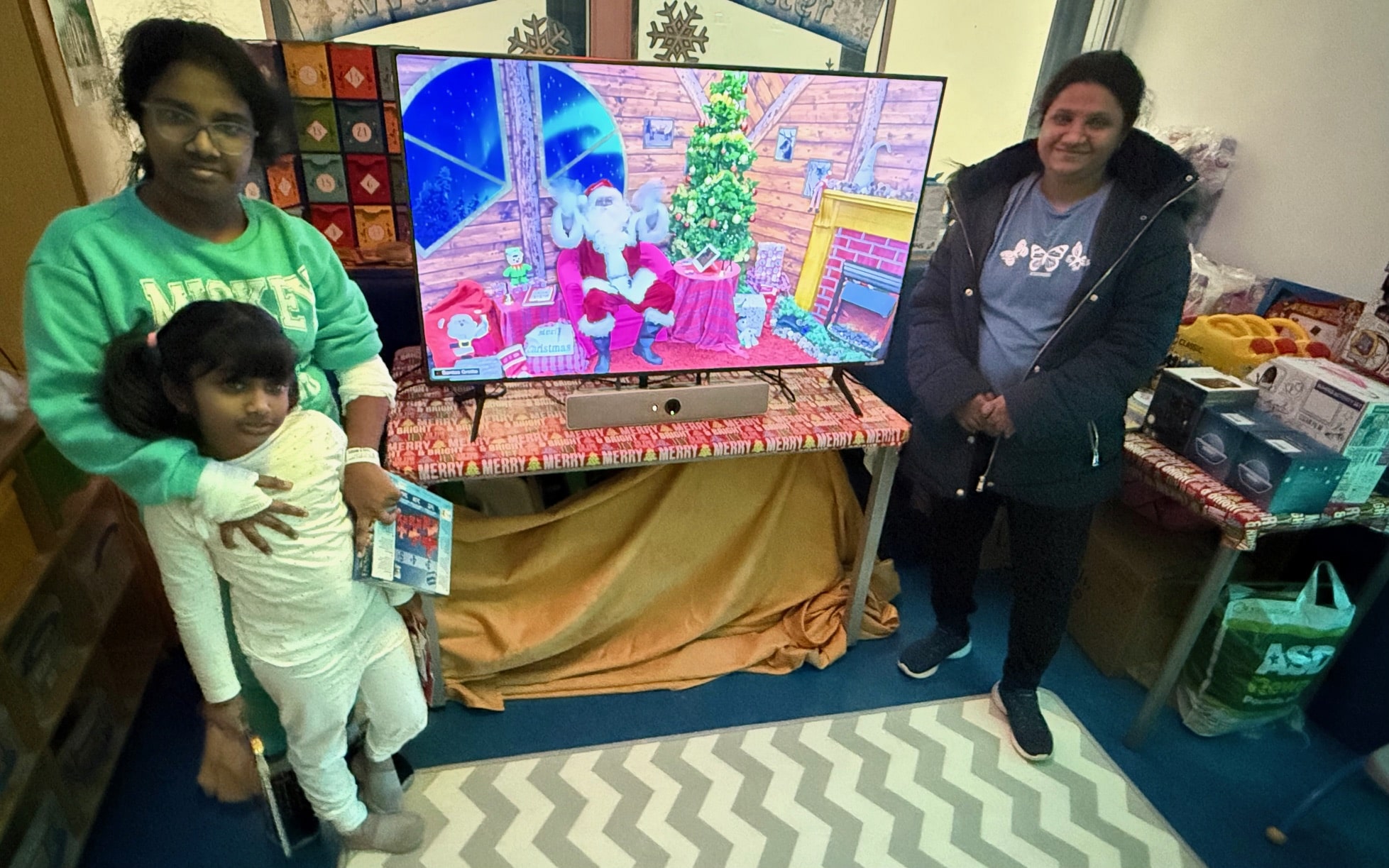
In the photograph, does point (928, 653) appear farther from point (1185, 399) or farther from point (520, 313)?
point (520, 313)

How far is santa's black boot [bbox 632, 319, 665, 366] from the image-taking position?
5.51 feet

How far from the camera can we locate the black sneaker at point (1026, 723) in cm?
182

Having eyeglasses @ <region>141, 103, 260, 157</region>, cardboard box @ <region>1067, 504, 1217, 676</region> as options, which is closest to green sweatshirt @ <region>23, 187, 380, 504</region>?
eyeglasses @ <region>141, 103, 260, 157</region>

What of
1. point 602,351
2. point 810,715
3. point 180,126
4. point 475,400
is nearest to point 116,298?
point 180,126

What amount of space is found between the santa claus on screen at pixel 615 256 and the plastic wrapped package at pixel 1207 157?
5.54 feet

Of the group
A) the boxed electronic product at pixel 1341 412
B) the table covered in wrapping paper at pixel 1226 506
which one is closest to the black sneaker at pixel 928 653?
the table covered in wrapping paper at pixel 1226 506

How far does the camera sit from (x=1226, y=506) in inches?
62.9

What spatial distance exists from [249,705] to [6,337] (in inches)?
34.9

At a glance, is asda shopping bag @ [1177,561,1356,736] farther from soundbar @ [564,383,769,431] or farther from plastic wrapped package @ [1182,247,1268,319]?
soundbar @ [564,383,769,431]

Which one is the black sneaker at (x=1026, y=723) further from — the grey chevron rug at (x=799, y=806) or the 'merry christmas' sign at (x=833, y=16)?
the 'merry christmas' sign at (x=833, y=16)

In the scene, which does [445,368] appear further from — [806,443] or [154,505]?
[806,443]

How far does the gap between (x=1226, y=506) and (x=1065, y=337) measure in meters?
0.51

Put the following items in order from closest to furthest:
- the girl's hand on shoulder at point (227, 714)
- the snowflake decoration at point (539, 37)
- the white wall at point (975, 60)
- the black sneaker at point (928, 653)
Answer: the girl's hand on shoulder at point (227, 714), the black sneaker at point (928, 653), the snowflake decoration at point (539, 37), the white wall at point (975, 60)

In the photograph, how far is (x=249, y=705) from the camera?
1.37m
